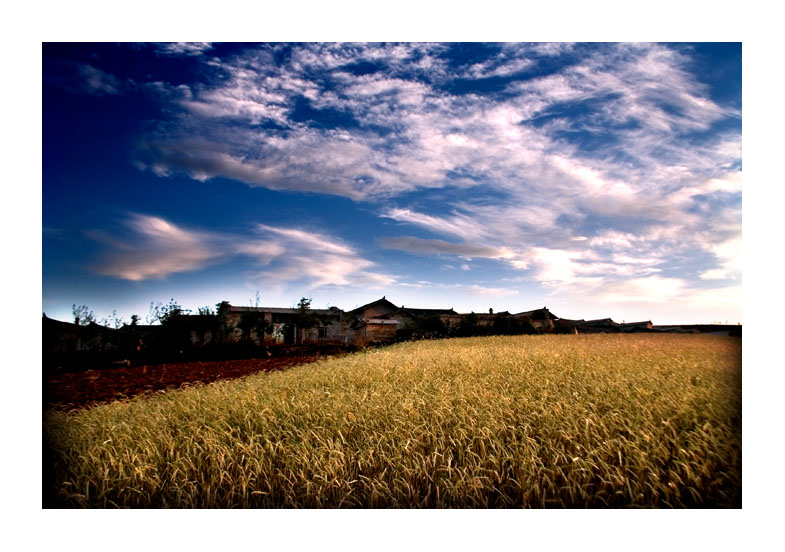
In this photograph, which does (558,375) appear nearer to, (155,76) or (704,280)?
(704,280)

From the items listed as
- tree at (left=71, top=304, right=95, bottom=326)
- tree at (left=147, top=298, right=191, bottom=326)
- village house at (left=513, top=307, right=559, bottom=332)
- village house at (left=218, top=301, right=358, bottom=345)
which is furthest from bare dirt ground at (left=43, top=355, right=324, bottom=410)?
village house at (left=513, top=307, right=559, bottom=332)

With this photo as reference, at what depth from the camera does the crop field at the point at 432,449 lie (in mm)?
2406

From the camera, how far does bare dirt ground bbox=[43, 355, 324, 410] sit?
420 centimetres

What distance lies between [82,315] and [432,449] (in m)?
3.25

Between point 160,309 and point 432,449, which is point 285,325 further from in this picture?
point 432,449

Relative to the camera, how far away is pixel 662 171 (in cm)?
353

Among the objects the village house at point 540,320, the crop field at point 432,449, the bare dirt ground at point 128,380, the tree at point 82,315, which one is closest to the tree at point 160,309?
the tree at point 82,315
